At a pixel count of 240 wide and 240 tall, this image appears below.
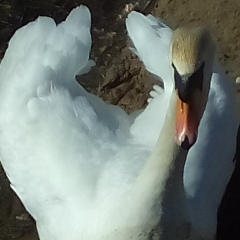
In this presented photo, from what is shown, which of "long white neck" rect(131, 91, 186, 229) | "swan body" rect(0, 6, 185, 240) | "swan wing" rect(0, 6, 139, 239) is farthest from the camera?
"swan wing" rect(0, 6, 139, 239)

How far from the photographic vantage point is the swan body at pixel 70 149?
2.35 meters

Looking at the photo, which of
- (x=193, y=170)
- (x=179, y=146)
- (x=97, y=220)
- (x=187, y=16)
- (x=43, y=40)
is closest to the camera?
(x=179, y=146)

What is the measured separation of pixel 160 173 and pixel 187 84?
0.34 m

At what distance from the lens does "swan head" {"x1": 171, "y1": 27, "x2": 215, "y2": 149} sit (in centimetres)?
198

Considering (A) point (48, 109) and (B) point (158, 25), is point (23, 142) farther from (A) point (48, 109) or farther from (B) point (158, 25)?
(B) point (158, 25)

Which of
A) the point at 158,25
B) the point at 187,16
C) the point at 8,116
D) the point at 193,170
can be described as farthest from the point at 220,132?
the point at 187,16

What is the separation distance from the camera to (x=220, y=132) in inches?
110

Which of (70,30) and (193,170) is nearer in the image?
(193,170)

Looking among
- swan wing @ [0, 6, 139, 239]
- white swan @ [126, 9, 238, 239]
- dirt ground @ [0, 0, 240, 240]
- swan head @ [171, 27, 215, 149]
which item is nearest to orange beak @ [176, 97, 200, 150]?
swan head @ [171, 27, 215, 149]

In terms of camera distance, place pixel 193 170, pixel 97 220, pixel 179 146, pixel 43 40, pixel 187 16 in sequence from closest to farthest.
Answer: pixel 179 146 → pixel 97 220 → pixel 193 170 → pixel 43 40 → pixel 187 16

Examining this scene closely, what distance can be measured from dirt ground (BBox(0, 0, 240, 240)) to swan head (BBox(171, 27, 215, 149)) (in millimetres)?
1497

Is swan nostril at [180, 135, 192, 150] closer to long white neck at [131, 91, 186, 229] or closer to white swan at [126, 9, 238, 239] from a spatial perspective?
long white neck at [131, 91, 186, 229]

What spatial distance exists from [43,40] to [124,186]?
685 mm

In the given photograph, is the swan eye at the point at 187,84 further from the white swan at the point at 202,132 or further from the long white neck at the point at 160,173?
the white swan at the point at 202,132
